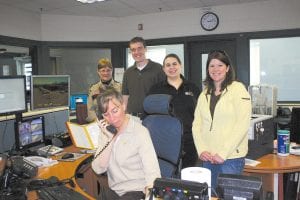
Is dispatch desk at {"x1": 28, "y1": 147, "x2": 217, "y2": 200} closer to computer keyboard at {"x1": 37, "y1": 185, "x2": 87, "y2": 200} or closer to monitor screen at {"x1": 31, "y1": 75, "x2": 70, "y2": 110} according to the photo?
computer keyboard at {"x1": 37, "y1": 185, "x2": 87, "y2": 200}

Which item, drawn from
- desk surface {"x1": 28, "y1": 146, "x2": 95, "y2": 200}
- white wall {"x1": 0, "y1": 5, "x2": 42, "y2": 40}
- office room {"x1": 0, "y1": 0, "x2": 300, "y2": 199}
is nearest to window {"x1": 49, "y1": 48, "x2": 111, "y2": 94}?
office room {"x1": 0, "y1": 0, "x2": 300, "y2": 199}

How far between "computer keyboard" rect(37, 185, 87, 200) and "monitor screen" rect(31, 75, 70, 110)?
54.2 inches

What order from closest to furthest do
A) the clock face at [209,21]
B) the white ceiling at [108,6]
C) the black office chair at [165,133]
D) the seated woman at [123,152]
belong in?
the seated woman at [123,152] < the black office chair at [165,133] < the white ceiling at [108,6] < the clock face at [209,21]

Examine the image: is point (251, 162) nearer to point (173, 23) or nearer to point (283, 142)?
point (283, 142)

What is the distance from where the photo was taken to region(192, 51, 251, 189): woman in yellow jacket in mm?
2266

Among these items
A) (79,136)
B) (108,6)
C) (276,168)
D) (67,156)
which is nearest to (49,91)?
(79,136)

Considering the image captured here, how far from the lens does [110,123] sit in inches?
74.9

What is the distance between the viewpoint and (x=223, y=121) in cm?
230

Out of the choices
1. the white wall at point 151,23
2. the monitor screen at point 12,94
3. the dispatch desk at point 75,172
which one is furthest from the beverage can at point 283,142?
the white wall at point 151,23

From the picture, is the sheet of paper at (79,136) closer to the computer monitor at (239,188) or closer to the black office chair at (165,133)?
the black office chair at (165,133)

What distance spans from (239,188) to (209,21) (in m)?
4.55

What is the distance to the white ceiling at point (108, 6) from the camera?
16.5ft

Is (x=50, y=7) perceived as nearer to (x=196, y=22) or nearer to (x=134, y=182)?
(x=196, y=22)

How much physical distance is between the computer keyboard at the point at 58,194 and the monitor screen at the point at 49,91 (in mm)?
1376
